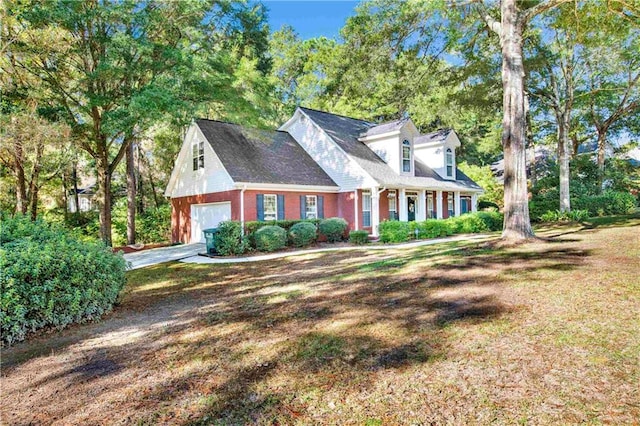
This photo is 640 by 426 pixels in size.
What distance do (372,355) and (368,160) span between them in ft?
52.1

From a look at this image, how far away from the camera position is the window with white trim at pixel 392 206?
19.4 metres

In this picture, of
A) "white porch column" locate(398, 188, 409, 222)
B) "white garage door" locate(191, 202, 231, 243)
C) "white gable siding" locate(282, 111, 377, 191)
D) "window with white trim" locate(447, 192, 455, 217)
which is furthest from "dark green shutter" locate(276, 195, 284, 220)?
"window with white trim" locate(447, 192, 455, 217)

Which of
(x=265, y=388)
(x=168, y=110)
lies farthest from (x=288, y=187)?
(x=265, y=388)

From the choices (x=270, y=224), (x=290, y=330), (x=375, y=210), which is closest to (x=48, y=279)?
(x=290, y=330)

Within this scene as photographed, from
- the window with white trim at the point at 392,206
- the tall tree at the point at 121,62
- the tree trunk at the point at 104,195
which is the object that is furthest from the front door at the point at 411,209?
the tree trunk at the point at 104,195

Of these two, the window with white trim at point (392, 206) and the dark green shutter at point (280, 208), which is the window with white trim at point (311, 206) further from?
the window with white trim at point (392, 206)

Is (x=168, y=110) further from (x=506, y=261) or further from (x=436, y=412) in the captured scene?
(x=436, y=412)

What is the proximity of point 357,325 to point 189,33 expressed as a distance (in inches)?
575

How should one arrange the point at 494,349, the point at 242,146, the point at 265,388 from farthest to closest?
the point at 242,146 → the point at 494,349 → the point at 265,388

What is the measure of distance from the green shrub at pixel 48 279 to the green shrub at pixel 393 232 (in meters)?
10.8

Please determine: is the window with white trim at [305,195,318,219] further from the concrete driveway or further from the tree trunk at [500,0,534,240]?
the tree trunk at [500,0,534,240]

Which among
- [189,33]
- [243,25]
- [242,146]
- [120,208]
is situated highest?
[243,25]

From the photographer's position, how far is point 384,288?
6.04m

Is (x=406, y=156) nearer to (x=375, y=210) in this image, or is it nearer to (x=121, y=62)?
(x=375, y=210)
